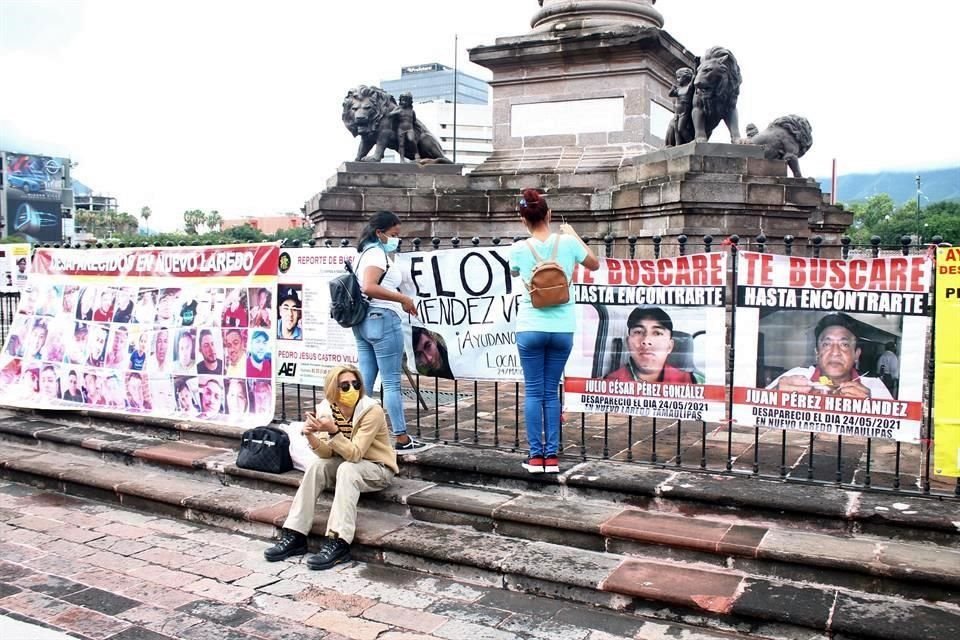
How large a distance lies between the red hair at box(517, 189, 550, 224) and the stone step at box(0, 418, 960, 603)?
1.71 meters

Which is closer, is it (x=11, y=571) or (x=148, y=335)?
(x=11, y=571)

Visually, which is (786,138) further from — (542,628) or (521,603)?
(542,628)

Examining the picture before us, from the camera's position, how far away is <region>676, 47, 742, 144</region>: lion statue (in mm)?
10945

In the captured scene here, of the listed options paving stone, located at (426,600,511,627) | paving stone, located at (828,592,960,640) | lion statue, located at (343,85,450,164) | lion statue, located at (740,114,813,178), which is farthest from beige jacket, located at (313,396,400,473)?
lion statue, located at (740,114,813,178)

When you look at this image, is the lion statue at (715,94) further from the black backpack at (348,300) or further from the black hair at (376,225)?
the black backpack at (348,300)

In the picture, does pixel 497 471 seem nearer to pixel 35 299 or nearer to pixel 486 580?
pixel 486 580

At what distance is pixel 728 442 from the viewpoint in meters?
5.84

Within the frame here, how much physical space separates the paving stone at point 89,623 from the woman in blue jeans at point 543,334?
2.64 metres

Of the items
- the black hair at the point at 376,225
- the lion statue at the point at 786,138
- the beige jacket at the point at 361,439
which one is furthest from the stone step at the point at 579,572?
the lion statue at the point at 786,138

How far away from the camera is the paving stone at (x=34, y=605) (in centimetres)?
445

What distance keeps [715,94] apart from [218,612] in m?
9.21

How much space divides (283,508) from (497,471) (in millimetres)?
1524

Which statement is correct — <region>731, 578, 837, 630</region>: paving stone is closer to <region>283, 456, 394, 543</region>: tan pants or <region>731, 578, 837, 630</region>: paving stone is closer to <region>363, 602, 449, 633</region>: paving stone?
<region>363, 602, 449, 633</region>: paving stone

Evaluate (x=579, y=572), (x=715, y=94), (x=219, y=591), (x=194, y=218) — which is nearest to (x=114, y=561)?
(x=219, y=591)
